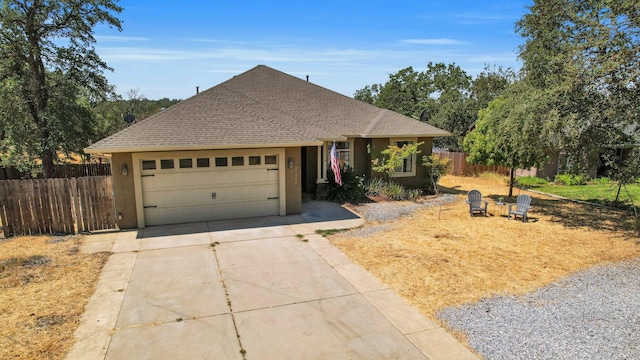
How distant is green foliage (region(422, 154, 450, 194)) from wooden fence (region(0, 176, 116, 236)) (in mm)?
12537

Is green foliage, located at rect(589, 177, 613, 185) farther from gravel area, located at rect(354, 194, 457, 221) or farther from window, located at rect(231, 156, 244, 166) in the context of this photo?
window, located at rect(231, 156, 244, 166)

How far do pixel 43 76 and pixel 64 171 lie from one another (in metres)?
4.50

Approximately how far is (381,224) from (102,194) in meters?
8.34

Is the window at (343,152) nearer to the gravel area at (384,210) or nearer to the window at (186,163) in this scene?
the gravel area at (384,210)

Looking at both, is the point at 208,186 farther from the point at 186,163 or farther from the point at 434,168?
the point at 434,168

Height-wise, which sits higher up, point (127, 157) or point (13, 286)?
point (127, 157)

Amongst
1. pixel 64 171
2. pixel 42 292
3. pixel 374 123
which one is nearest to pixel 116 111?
pixel 64 171

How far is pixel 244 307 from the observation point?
21.2 feet

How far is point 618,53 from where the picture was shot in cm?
1011

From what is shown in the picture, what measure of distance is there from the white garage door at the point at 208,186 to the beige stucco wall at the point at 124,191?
30 centimetres

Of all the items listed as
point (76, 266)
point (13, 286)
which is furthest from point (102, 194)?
point (13, 286)

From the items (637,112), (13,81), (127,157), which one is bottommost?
(127,157)

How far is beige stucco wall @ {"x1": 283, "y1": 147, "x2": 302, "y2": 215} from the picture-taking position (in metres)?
12.3

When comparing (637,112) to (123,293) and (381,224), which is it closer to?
(381,224)
